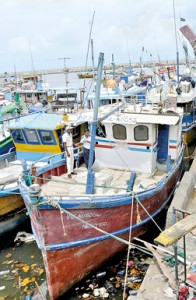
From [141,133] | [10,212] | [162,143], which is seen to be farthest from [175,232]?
[10,212]

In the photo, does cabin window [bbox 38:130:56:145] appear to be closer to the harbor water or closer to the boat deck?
the boat deck

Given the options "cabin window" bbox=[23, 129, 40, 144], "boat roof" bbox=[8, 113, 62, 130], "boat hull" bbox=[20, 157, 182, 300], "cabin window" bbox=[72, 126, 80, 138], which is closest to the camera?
"boat hull" bbox=[20, 157, 182, 300]

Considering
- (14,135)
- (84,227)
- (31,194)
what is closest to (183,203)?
(84,227)

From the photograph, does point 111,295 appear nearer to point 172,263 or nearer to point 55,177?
Result: point 172,263

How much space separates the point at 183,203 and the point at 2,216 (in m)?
5.77

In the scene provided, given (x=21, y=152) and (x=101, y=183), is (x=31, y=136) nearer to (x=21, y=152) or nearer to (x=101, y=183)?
(x=21, y=152)

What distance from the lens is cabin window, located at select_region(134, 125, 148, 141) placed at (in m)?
9.66

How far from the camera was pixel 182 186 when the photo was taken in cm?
976

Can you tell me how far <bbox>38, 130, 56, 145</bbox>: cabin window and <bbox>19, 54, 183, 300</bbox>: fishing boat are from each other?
68cm

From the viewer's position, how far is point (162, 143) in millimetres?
10719

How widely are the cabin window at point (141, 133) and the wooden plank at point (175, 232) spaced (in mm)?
4338

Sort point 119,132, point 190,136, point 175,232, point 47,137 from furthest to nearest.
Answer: point 190,136 → point 47,137 → point 119,132 → point 175,232

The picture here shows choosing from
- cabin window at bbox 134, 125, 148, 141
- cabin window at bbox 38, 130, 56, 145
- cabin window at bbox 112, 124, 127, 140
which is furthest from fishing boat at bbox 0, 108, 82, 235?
cabin window at bbox 134, 125, 148, 141

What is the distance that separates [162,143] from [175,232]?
5.85m
